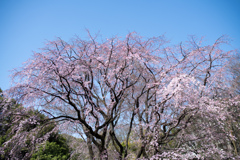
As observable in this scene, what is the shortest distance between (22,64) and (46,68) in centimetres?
152

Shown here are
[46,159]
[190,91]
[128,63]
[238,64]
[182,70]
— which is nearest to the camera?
[190,91]

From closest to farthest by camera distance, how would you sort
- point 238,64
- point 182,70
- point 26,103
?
point 26,103, point 182,70, point 238,64

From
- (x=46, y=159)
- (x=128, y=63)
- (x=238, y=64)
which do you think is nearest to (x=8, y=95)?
(x=128, y=63)

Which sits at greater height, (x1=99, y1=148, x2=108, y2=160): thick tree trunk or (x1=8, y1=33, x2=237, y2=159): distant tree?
(x1=8, y1=33, x2=237, y2=159): distant tree

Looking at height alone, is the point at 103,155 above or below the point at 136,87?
below

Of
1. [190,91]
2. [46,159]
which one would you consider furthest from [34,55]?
[46,159]

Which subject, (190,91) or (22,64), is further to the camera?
(22,64)

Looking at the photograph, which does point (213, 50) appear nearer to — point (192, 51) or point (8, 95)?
point (192, 51)

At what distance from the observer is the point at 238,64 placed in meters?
11.7

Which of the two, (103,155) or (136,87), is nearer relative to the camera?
(103,155)

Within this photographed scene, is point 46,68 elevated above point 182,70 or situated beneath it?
situated beneath

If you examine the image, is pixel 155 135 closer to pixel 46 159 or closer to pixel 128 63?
Answer: pixel 128 63

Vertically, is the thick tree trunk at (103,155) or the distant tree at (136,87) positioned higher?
the distant tree at (136,87)

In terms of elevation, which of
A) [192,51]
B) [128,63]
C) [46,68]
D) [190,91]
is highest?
[192,51]
